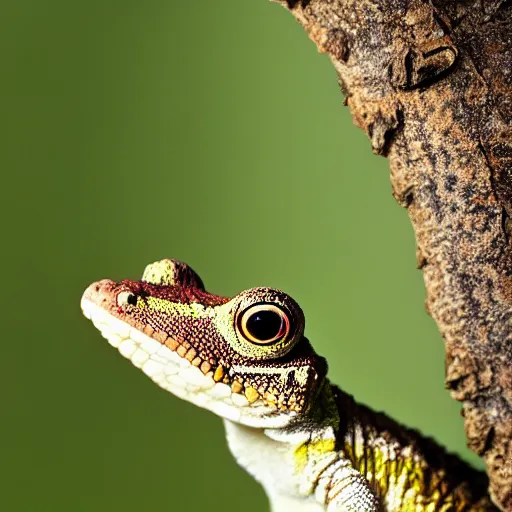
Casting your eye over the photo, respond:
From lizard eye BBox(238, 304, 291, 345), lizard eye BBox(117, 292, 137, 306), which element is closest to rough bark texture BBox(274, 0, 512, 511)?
lizard eye BBox(238, 304, 291, 345)

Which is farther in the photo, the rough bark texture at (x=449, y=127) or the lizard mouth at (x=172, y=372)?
the lizard mouth at (x=172, y=372)

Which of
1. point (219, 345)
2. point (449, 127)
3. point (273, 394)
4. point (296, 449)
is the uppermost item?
point (449, 127)

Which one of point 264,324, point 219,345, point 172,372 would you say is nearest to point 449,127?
point 264,324

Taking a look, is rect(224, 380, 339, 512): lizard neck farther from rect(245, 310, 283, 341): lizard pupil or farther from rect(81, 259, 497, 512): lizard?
rect(245, 310, 283, 341): lizard pupil

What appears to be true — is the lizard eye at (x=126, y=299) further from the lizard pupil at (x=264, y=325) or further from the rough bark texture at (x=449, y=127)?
the rough bark texture at (x=449, y=127)

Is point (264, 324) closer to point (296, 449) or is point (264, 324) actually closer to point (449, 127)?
point (296, 449)

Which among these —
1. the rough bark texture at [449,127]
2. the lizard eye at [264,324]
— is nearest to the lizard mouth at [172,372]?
the lizard eye at [264,324]
